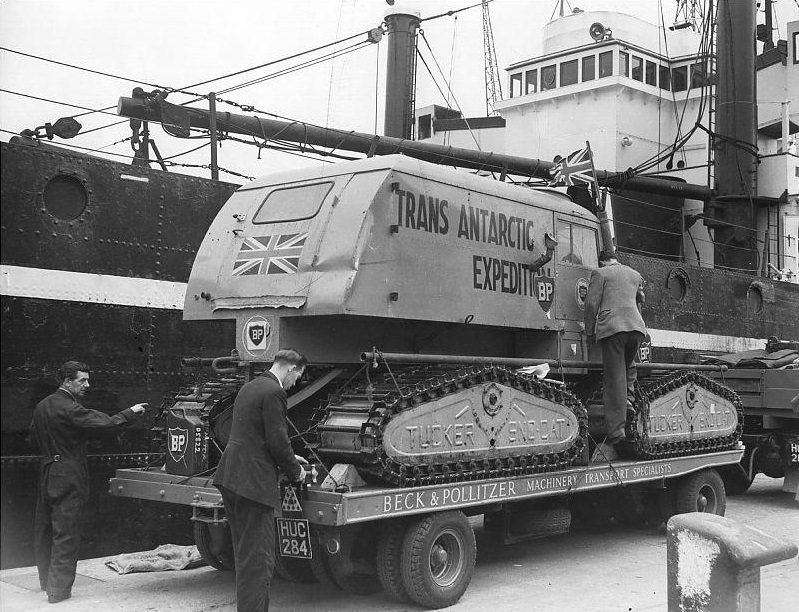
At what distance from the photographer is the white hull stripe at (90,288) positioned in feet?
27.9

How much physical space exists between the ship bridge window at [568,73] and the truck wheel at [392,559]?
18764 mm

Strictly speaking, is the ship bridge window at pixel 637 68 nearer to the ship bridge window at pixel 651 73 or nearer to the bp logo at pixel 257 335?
the ship bridge window at pixel 651 73

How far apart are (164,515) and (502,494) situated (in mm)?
3658

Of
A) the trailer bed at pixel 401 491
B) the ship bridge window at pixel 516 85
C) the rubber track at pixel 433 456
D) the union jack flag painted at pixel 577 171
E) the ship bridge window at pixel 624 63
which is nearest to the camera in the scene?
the trailer bed at pixel 401 491

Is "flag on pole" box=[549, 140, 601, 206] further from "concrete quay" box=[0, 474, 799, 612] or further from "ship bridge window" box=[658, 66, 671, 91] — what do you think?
"ship bridge window" box=[658, 66, 671, 91]

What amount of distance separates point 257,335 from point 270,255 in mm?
732

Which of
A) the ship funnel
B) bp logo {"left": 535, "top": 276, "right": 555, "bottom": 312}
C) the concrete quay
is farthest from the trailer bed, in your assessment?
the ship funnel

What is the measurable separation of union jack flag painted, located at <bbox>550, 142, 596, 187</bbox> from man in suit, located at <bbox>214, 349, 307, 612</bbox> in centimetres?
559

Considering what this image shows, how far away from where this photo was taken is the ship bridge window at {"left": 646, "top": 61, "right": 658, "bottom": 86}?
23766 millimetres

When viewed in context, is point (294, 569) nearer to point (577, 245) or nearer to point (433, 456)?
point (433, 456)

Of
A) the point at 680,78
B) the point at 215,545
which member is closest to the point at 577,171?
the point at 215,545

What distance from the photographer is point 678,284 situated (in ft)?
53.9

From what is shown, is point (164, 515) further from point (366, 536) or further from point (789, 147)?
point (789, 147)

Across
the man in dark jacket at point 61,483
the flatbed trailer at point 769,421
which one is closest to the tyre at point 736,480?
the flatbed trailer at point 769,421
